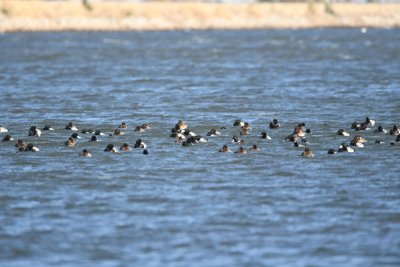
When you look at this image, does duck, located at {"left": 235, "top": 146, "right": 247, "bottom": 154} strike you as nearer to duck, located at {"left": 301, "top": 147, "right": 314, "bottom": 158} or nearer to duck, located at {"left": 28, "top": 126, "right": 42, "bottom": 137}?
duck, located at {"left": 301, "top": 147, "right": 314, "bottom": 158}

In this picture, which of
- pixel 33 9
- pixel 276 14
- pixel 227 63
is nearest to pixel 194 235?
pixel 227 63

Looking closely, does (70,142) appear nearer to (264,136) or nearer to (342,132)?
(264,136)

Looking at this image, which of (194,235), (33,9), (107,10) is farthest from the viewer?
(107,10)

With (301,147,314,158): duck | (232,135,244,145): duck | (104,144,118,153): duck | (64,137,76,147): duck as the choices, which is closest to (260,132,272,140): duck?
(232,135,244,145): duck

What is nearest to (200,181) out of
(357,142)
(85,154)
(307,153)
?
(307,153)

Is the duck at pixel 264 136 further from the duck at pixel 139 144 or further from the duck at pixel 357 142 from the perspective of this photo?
the duck at pixel 139 144

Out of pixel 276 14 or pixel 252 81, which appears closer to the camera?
pixel 252 81

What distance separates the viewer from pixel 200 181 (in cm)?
2305

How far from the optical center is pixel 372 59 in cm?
6562

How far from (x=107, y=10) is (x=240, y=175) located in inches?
3960

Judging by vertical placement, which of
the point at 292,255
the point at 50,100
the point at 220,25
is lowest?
the point at 292,255

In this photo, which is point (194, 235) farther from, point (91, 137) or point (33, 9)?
point (33, 9)

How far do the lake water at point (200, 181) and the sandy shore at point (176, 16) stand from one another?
60022mm

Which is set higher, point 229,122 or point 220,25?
point 220,25
